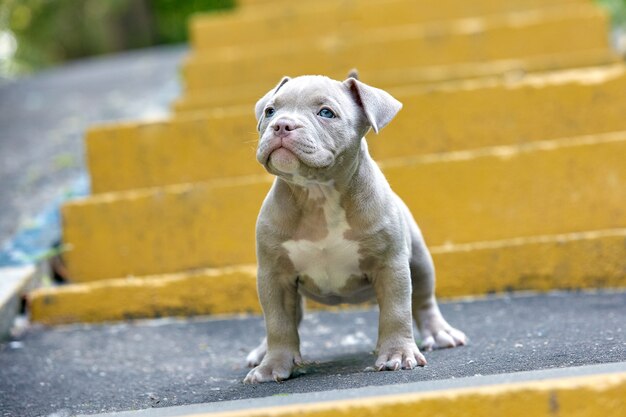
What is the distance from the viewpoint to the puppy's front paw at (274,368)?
3355 mm

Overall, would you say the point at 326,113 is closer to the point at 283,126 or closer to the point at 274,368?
the point at 283,126

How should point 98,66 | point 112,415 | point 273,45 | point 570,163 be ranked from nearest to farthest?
point 112,415
point 570,163
point 273,45
point 98,66

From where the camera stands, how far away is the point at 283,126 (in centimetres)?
320

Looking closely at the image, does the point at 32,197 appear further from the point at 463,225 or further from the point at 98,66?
the point at 98,66

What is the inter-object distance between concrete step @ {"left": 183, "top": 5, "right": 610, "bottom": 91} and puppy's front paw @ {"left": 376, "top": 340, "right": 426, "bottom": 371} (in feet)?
14.8

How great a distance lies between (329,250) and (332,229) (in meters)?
0.08

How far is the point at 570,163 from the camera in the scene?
5.31m

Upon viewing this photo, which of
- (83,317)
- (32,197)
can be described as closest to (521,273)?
(83,317)

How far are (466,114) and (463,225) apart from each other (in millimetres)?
894

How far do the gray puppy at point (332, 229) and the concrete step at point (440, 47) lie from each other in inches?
166

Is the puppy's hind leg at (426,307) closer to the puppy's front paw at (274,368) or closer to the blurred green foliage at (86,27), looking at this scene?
the puppy's front paw at (274,368)

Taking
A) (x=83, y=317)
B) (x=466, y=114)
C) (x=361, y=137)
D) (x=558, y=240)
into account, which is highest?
(x=361, y=137)

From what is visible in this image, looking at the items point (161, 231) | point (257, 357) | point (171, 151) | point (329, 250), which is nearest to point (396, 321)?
point (329, 250)

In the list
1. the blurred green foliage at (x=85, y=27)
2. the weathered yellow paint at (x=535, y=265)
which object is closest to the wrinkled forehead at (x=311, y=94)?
the weathered yellow paint at (x=535, y=265)
